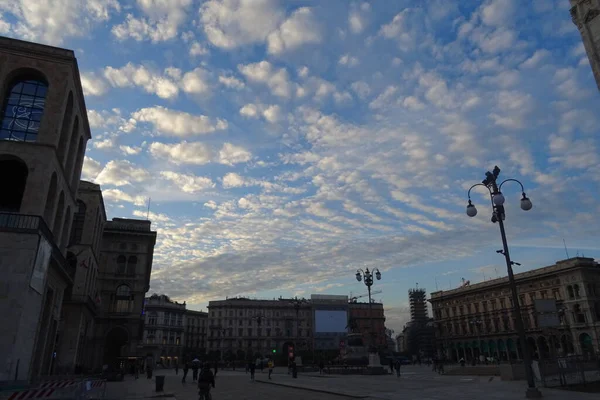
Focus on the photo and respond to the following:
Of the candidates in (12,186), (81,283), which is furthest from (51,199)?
(81,283)

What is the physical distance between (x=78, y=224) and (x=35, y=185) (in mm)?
20318

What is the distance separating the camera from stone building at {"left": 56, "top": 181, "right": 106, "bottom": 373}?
119 ft

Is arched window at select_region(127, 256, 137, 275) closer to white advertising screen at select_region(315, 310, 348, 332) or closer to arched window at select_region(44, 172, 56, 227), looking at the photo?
arched window at select_region(44, 172, 56, 227)

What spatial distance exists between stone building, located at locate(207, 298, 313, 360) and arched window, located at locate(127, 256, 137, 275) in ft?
203

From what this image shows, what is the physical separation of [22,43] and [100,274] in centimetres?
3552

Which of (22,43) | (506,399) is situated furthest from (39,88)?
(506,399)

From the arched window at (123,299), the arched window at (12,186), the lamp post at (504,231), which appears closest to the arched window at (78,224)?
the arched window at (12,186)

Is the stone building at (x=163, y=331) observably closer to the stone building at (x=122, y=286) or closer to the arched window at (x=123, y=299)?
the stone building at (x=122, y=286)

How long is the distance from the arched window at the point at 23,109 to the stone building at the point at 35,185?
0.05 meters

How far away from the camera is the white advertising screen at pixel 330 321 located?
11844 cm

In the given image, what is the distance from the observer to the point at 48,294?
82.4 ft

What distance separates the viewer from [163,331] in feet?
362

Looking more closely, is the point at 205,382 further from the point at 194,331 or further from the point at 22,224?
the point at 194,331

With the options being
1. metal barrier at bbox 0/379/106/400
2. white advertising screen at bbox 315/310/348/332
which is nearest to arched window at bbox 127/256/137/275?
metal barrier at bbox 0/379/106/400
